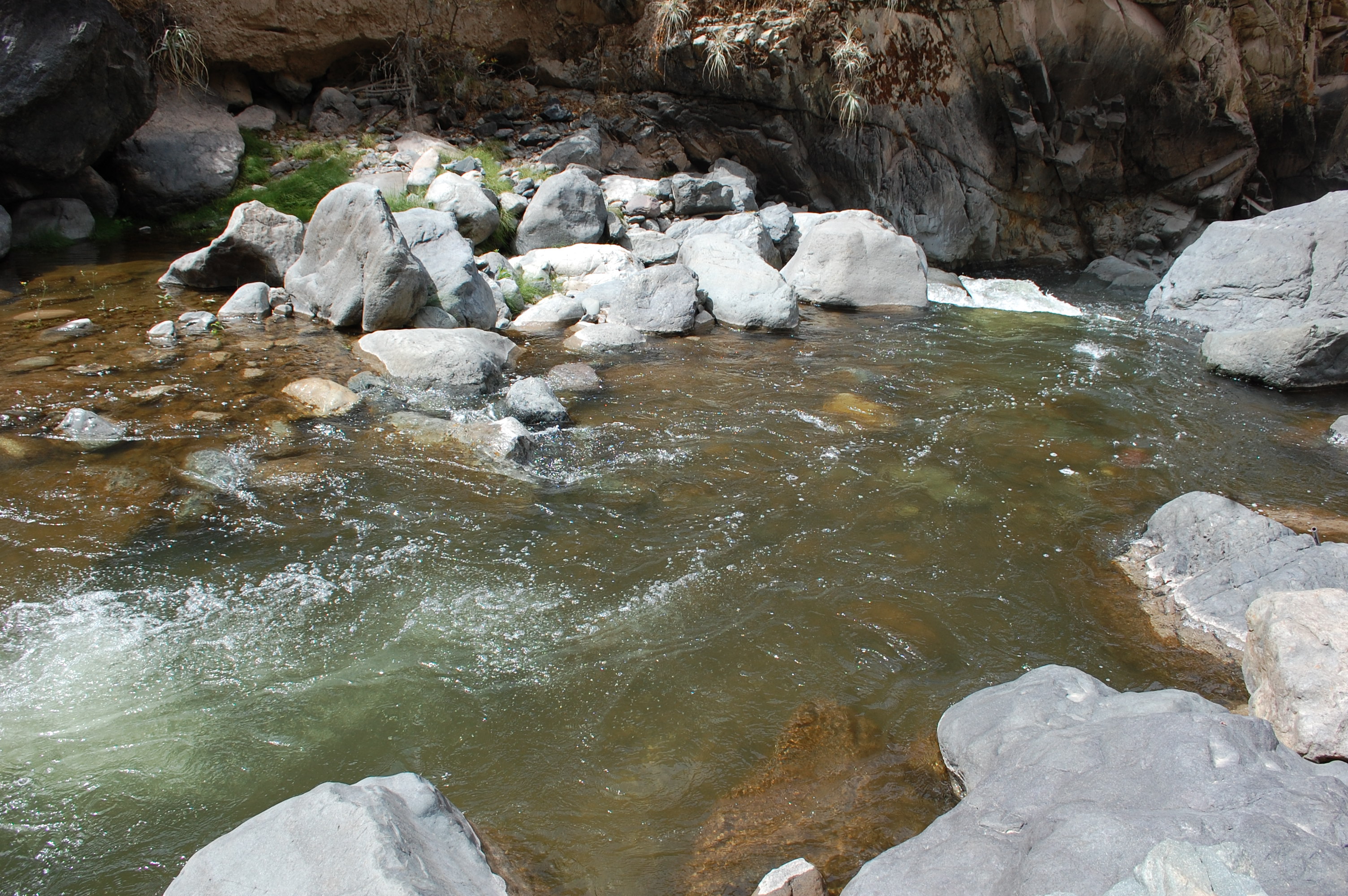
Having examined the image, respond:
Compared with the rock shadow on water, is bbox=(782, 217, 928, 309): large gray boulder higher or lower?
higher

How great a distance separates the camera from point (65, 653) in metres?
3.05

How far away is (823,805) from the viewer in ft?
8.64

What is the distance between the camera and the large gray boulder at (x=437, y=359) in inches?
234

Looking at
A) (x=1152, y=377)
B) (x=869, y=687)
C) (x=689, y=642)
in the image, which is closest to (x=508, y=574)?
(x=689, y=642)

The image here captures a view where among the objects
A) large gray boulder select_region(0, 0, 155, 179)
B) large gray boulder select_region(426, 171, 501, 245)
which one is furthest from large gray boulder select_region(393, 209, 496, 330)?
large gray boulder select_region(0, 0, 155, 179)

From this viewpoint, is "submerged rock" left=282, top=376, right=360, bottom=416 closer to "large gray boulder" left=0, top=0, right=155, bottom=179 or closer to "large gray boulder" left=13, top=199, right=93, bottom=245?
"large gray boulder" left=0, top=0, right=155, bottom=179

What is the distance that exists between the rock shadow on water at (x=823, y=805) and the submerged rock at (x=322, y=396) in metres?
3.91

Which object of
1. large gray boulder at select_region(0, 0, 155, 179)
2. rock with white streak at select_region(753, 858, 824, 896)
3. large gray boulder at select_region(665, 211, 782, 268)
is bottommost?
rock with white streak at select_region(753, 858, 824, 896)

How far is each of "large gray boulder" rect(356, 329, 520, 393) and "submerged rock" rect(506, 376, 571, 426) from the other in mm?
545

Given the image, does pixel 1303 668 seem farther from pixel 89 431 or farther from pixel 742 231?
pixel 742 231

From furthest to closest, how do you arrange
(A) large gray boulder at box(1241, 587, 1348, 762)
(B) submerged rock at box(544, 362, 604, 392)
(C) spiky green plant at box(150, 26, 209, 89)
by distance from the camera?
(C) spiky green plant at box(150, 26, 209, 89) → (B) submerged rock at box(544, 362, 604, 392) → (A) large gray boulder at box(1241, 587, 1348, 762)

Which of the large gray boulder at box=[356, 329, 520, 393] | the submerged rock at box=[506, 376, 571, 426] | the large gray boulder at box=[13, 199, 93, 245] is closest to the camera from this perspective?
the submerged rock at box=[506, 376, 571, 426]

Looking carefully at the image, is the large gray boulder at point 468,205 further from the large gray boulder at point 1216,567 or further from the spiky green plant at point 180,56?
the large gray boulder at point 1216,567

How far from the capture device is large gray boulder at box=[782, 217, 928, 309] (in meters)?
9.24
